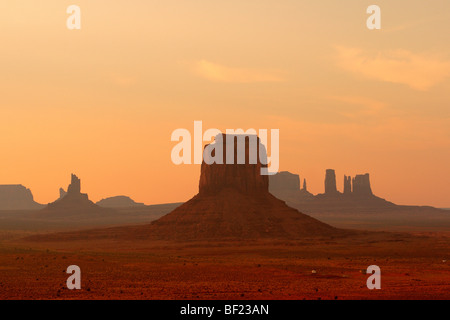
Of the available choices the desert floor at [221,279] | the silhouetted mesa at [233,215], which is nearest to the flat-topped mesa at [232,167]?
the silhouetted mesa at [233,215]

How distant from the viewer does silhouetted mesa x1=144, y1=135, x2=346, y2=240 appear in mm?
103875

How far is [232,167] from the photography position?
114875 mm

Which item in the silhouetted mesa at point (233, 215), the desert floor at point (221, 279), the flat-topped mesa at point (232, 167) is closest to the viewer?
the desert floor at point (221, 279)

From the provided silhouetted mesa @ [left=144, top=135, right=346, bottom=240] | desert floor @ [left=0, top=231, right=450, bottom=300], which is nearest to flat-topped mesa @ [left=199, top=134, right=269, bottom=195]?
silhouetted mesa @ [left=144, top=135, right=346, bottom=240]

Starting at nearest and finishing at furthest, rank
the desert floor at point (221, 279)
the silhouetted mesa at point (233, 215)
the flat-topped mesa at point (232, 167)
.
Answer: the desert floor at point (221, 279) < the silhouetted mesa at point (233, 215) < the flat-topped mesa at point (232, 167)

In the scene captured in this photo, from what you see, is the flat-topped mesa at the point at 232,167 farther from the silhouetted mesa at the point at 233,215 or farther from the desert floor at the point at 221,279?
the desert floor at the point at 221,279

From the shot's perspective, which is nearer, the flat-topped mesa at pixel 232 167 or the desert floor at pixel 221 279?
the desert floor at pixel 221 279

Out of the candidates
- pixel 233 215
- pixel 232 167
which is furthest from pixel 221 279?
pixel 232 167

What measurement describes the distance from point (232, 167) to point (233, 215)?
38.8 feet

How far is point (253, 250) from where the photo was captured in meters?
82.8

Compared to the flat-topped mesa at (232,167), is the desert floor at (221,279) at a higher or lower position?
lower

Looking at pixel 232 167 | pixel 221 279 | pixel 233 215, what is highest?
pixel 232 167

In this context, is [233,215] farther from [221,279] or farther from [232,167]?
[221,279]

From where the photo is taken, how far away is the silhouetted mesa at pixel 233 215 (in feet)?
341
